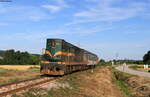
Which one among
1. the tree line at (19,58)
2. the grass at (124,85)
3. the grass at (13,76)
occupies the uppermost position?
the tree line at (19,58)

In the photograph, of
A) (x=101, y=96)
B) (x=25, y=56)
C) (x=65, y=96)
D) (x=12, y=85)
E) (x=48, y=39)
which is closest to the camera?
(x=65, y=96)

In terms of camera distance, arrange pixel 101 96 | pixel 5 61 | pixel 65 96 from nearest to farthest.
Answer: pixel 65 96
pixel 101 96
pixel 5 61

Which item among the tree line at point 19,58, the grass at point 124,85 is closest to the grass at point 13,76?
the grass at point 124,85

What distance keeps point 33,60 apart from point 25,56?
392cm

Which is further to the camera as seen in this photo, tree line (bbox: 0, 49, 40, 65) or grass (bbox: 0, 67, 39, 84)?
tree line (bbox: 0, 49, 40, 65)

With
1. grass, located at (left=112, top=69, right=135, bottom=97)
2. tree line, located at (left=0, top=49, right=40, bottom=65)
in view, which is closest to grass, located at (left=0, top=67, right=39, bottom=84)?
grass, located at (left=112, top=69, right=135, bottom=97)

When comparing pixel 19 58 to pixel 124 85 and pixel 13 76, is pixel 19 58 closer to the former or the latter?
pixel 124 85

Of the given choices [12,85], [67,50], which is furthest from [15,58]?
[12,85]

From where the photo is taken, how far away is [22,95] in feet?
39.4

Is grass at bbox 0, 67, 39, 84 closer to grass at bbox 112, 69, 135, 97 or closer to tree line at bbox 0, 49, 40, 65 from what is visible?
grass at bbox 112, 69, 135, 97

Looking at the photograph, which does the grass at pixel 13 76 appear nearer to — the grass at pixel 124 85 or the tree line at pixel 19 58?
the grass at pixel 124 85

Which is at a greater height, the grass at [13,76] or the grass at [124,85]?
the grass at [13,76]

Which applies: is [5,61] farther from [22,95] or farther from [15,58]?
[22,95]

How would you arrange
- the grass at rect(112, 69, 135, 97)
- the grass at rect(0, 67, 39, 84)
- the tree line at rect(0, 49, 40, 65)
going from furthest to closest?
the tree line at rect(0, 49, 40, 65), the grass at rect(112, 69, 135, 97), the grass at rect(0, 67, 39, 84)
